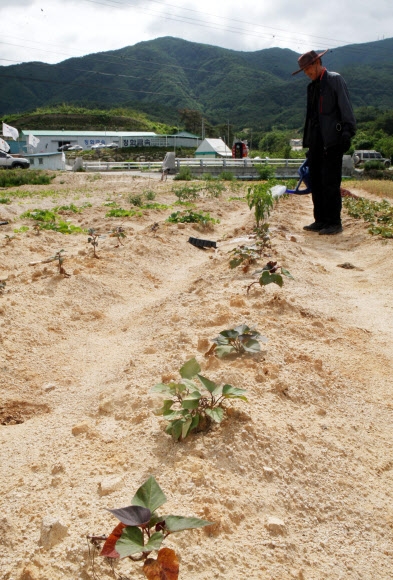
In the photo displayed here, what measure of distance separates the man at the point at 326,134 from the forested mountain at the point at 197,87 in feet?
275

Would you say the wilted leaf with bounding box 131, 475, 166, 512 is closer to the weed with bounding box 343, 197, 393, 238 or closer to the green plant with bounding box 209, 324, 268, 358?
the green plant with bounding box 209, 324, 268, 358

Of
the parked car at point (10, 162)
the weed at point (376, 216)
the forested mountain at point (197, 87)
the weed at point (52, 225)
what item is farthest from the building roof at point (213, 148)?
the forested mountain at point (197, 87)

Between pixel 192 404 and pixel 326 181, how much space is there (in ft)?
19.7

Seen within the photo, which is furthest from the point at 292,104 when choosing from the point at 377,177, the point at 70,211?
the point at 70,211

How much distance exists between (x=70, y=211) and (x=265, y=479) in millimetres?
9402

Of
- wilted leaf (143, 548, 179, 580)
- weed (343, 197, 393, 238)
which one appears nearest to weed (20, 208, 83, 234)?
weed (343, 197, 393, 238)

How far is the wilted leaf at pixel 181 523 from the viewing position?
1.33 meters

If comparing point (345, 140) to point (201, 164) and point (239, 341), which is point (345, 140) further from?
point (201, 164)

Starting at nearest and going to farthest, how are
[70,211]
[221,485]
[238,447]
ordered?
[221,485], [238,447], [70,211]

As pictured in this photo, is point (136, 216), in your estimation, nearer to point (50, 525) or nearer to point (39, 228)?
point (39, 228)

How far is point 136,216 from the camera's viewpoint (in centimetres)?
940

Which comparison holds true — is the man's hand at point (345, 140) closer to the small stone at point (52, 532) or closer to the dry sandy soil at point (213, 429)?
the dry sandy soil at point (213, 429)

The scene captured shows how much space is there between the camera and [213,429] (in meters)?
2.11

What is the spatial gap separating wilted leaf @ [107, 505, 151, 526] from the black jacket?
6.57 metres
